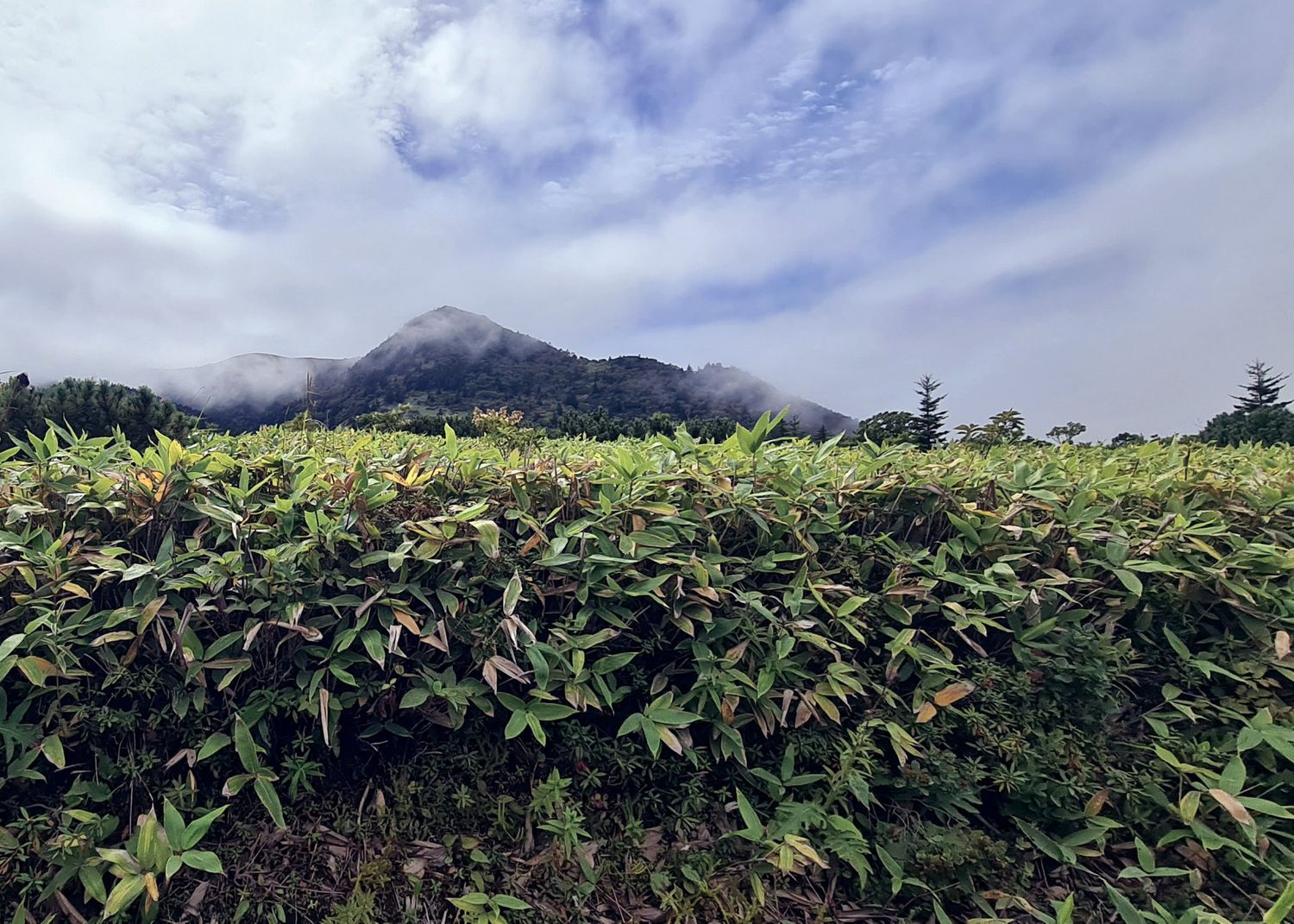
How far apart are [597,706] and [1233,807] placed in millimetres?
1775

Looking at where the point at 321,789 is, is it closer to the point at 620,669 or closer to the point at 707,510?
the point at 620,669

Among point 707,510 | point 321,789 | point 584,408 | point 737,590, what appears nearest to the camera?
point 321,789

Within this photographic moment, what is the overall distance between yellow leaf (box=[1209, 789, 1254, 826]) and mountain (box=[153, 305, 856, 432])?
2143 centimetres

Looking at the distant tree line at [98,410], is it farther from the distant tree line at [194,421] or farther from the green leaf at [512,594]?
the green leaf at [512,594]

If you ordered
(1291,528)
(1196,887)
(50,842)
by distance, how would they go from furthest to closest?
(1291,528)
(1196,887)
(50,842)

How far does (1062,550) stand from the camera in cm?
264

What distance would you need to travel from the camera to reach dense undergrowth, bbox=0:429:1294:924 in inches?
78.8

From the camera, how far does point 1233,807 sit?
6.74 ft

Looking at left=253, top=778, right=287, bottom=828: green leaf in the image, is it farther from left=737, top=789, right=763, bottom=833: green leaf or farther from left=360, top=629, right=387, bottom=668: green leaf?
left=737, top=789, right=763, bottom=833: green leaf

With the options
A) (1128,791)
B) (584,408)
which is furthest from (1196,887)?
(584,408)

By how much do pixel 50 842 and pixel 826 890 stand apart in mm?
2035

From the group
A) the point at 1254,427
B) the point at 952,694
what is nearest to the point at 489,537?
the point at 952,694

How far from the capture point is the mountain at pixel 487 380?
91.9 ft

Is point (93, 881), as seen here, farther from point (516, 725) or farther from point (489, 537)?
point (489, 537)
